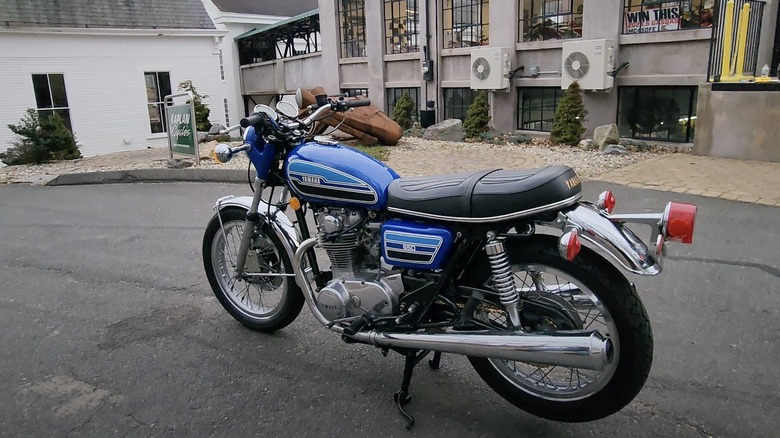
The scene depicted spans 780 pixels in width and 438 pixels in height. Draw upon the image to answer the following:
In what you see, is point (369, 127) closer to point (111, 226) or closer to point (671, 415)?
point (111, 226)

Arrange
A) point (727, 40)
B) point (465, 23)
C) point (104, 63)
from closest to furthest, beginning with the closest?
point (727, 40) → point (465, 23) → point (104, 63)

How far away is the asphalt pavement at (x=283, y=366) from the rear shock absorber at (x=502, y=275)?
1.96 ft

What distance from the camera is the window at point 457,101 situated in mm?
14562

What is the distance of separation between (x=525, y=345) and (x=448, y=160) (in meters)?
7.70

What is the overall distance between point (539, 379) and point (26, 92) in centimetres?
1807

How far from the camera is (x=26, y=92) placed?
16.8 meters

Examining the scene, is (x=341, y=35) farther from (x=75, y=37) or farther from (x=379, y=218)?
(x=379, y=218)

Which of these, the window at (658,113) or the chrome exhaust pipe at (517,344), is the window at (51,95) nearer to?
the window at (658,113)

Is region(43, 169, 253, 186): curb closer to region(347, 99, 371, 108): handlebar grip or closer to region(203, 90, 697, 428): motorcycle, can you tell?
region(347, 99, 371, 108): handlebar grip

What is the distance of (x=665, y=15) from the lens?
10.7 m

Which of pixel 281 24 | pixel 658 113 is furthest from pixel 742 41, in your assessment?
pixel 281 24

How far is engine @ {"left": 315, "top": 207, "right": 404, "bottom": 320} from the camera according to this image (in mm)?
2902

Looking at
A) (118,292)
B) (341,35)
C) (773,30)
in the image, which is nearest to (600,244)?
(118,292)

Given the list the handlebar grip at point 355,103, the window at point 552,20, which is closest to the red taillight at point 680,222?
the handlebar grip at point 355,103
